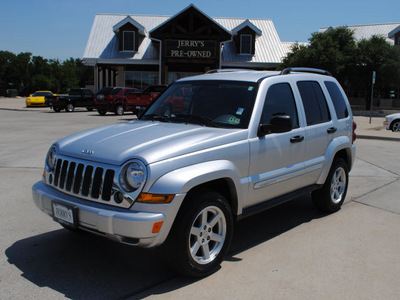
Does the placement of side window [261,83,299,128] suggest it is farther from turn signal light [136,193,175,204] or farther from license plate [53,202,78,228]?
license plate [53,202,78,228]

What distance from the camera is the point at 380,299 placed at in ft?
11.5

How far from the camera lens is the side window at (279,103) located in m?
4.62

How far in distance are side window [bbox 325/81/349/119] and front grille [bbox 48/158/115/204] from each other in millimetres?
3593

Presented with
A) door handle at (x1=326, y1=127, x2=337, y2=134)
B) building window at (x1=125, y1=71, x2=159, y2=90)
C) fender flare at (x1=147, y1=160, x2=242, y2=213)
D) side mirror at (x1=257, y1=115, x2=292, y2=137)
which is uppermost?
building window at (x1=125, y1=71, x2=159, y2=90)

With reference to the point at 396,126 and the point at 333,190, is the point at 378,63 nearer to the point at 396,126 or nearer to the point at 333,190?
the point at 396,126

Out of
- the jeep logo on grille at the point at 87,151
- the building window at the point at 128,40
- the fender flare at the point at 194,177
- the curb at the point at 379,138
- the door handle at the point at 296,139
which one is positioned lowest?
the curb at the point at 379,138

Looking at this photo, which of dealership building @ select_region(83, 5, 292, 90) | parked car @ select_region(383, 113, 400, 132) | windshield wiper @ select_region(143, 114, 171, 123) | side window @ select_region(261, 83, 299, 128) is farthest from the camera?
dealership building @ select_region(83, 5, 292, 90)

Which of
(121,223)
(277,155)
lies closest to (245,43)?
(277,155)

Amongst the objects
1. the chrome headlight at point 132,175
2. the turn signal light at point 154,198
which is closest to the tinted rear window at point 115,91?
the chrome headlight at point 132,175

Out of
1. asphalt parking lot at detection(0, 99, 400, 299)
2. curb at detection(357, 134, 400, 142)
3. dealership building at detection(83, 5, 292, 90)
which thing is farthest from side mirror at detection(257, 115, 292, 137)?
dealership building at detection(83, 5, 292, 90)

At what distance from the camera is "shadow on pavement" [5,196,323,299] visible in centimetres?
361

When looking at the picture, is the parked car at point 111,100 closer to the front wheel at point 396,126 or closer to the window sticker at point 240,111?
the front wheel at point 396,126

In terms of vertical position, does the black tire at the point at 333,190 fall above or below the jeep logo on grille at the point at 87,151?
below

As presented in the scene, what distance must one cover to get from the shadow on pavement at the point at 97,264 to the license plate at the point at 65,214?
0.52m
